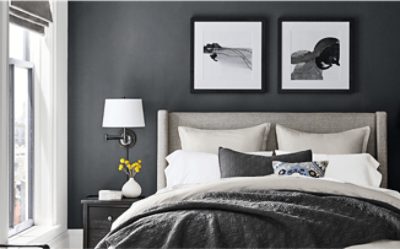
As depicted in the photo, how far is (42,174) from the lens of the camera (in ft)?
17.6

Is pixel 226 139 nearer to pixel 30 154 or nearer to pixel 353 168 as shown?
pixel 353 168

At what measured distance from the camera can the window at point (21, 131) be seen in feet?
15.9

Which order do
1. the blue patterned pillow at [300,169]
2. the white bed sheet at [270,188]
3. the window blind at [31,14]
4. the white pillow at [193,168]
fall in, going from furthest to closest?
the white pillow at [193,168]
the blue patterned pillow at [300,169]
the window blind at [31,14]
the white bed sheet at [270,188]

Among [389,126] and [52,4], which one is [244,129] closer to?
[389,126]

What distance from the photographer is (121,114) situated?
17.7 ft

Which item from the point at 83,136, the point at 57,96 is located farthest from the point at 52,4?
the point at 83,136

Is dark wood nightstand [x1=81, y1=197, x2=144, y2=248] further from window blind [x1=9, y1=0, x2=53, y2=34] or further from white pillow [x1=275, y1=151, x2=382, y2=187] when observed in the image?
white pillow [x1=275, y1=151, x2=382, y2=187]

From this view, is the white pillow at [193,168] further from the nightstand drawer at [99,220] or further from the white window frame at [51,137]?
the white window frame at [51,137]

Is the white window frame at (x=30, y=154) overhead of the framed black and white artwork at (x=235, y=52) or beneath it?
beneath

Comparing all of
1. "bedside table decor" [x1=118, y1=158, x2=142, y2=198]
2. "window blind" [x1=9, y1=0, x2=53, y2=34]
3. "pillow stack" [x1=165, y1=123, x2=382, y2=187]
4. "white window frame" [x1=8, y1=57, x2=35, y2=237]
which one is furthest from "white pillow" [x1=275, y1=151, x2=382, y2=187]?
"window blind" [x1=9, y1=0, x2=53, y2=34]

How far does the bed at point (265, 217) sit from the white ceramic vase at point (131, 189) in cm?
152

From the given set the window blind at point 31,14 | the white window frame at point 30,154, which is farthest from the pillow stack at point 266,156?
the window blind at point 31,14

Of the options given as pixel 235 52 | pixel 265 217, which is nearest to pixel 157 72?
pixel 235 52

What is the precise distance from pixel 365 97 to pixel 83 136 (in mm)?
2506
